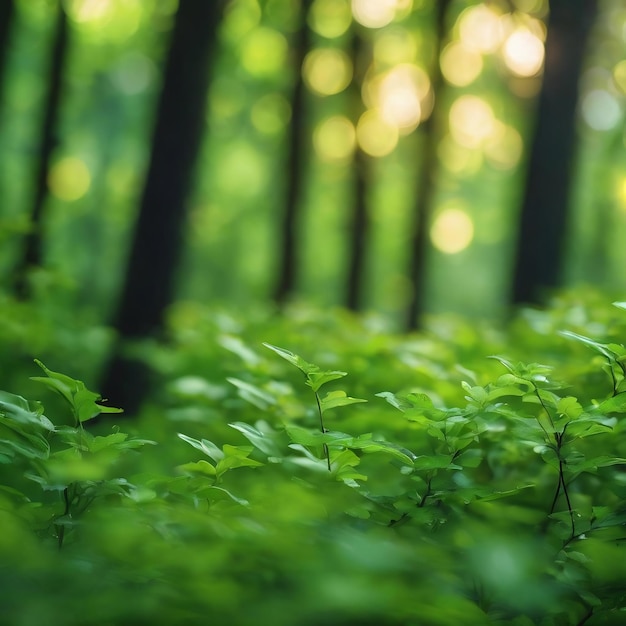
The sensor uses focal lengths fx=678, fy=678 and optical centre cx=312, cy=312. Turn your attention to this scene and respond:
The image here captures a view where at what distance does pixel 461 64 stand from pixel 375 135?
242 cm

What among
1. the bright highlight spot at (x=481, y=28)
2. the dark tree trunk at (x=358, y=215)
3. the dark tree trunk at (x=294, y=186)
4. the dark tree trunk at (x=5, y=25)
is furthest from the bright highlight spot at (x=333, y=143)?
the dark tree trunk at (x=5, y=25)

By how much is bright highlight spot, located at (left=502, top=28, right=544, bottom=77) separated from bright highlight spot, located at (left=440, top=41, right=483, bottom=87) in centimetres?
130

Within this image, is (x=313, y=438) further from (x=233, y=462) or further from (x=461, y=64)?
(x=461, y=64)

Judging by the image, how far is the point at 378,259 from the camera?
2284 centimetres

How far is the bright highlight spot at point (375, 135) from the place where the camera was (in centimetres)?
1320

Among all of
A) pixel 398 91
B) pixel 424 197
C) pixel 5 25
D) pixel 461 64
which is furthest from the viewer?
pixel 398 91

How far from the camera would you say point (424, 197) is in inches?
484

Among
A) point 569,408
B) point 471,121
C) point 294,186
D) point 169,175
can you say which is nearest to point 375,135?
point 471,121

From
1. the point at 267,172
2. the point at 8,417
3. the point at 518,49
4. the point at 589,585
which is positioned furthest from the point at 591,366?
the point at 267,172

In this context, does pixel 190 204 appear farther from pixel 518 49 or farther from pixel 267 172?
pixel 267 172

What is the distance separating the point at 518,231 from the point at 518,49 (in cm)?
471

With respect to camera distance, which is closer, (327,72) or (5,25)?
(5,25)

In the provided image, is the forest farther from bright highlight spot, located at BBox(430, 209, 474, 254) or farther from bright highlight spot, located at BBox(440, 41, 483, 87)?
bright highlight spot, located at BBox(430, 209, 474, 254)

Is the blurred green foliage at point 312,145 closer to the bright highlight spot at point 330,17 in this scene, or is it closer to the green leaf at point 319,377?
the bright highlight spot at point 330,17
